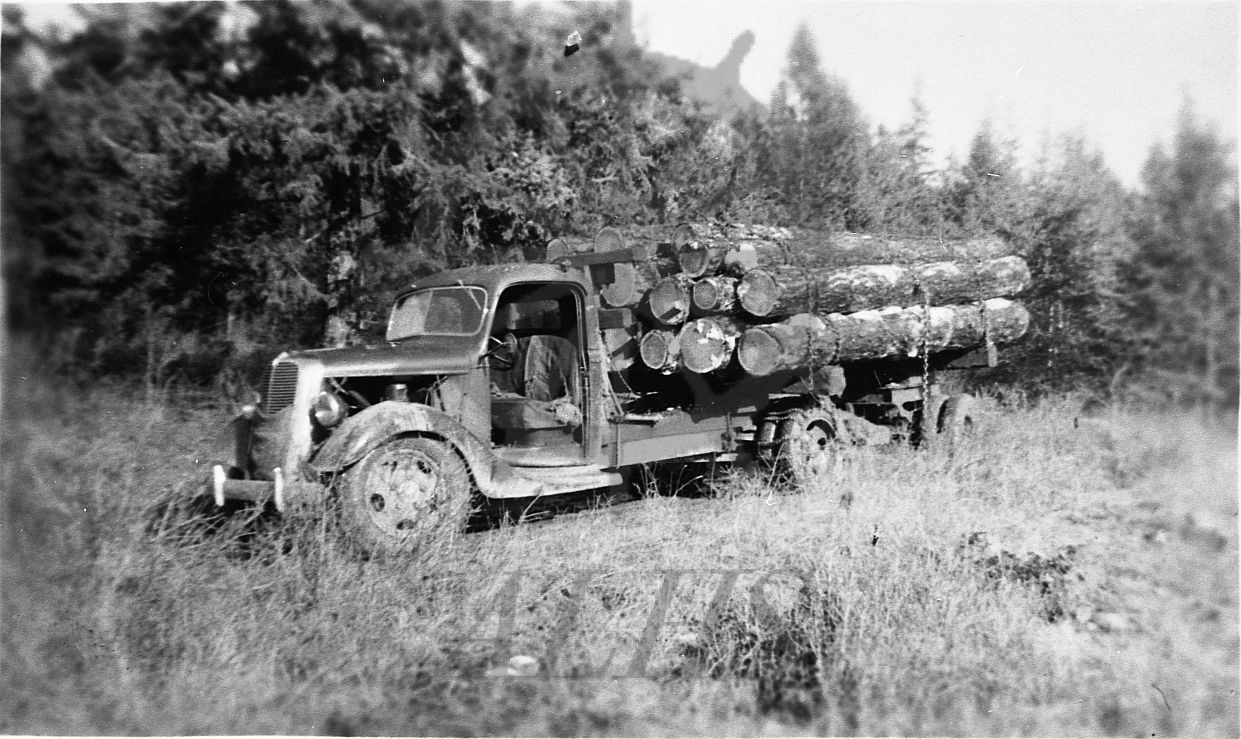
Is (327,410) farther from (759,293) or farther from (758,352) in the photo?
(759,293)

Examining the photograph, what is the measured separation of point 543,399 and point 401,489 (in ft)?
5.57

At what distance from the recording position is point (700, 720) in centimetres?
355

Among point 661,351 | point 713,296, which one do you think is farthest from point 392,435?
point 713,296

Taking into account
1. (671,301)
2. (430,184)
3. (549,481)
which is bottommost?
(549,481)

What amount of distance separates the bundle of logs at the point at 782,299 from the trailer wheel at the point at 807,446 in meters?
0.62

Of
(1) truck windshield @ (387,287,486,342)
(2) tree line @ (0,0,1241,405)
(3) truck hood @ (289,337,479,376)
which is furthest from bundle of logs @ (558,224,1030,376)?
(2) tree line @ (0,0,1241,405)

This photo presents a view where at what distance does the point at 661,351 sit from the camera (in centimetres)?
717

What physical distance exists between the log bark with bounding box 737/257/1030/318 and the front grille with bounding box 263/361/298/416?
3.43 meters

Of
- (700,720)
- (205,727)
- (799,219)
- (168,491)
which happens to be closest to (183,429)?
(168,491)

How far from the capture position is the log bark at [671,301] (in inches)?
279

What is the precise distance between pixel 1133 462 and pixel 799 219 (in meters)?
5.91

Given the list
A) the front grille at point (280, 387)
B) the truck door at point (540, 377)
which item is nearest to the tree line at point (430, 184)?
the front grille at point (280, 387)

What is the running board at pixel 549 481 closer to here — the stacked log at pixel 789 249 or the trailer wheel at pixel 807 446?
the trailer wheel at pixel 807 446

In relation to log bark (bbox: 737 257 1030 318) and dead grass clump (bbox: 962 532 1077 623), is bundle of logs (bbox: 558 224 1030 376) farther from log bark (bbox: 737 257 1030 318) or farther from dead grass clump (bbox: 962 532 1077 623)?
dead grass clump (bbox: 962 532 1077 623)
